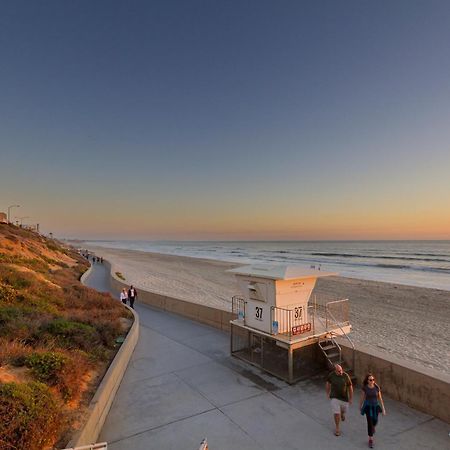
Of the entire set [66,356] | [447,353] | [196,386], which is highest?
[66,356]

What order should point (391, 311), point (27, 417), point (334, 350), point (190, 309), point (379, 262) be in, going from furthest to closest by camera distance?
1. point (379, 262)
2. point (391, 311)
3. point (190, 309)
4. point (334, 350)
5. point (27, 417)

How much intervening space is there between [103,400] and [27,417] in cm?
200

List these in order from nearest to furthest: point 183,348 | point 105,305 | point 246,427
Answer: point 246,427 → point 183,348 → point 105,305

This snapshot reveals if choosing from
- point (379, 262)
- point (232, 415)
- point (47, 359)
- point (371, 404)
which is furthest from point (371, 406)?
point (379, 262)

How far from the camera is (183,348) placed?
1156 cm

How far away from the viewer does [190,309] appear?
15.8 meters

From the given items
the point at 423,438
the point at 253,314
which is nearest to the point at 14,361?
the point at 253,314

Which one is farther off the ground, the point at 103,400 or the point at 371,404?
the point at 371,404

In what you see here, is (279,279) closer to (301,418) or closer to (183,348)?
(301,418)

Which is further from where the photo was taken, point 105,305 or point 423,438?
point 105,305

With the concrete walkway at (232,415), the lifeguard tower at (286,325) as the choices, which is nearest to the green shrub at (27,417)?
the concrete walkway at (232,415)

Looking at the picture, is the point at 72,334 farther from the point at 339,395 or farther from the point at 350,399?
the point at 350,399

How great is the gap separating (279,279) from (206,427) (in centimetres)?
393

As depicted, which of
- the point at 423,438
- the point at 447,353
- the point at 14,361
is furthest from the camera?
the point at 447,353
